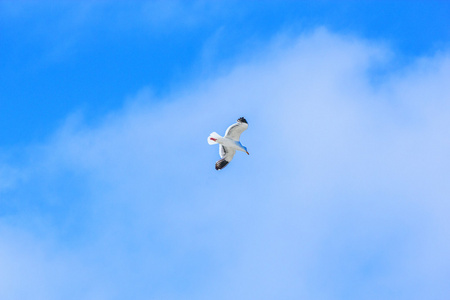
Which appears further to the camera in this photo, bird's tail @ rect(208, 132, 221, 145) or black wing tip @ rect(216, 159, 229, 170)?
black wing tip @ rect(216, 159, 229, 170)

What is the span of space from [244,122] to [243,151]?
4.43m

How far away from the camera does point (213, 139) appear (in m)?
91.9

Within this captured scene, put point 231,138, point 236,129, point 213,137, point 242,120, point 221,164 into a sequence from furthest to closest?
point 221,164, point 231,138, point 213,137, point 236,129, point 242,120

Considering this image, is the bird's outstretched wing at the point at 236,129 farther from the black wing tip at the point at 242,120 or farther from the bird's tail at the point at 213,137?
the bird's tail at the point at 213,137

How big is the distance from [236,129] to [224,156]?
502 centimetres

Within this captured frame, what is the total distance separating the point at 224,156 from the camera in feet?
310

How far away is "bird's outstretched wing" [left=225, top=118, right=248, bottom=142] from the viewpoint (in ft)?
299

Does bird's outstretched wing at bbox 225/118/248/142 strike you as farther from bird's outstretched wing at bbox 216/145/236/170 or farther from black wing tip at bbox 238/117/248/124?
bird's outstretched wing at bbox 216/145/236/170

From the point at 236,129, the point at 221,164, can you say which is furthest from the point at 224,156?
the point at 236,129

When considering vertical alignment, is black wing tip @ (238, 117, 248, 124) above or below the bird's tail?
above

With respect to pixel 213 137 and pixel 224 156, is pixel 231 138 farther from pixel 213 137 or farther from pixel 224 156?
pixel 224 156

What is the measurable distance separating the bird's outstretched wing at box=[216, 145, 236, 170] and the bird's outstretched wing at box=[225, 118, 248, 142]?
2580mm

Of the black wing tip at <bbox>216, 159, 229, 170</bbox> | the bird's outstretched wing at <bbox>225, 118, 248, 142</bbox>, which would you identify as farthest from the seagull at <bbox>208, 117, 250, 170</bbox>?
the black wing tip at <bbox>216, 159, 229, 170</bbox>

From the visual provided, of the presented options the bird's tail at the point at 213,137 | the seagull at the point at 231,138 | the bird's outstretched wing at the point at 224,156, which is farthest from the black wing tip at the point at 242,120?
the bird's outstretched wing at the point at 224,156
